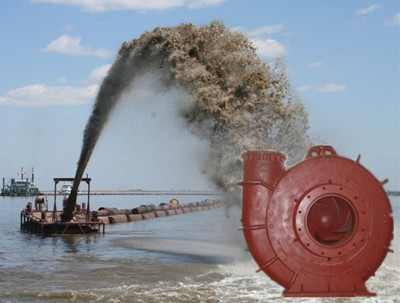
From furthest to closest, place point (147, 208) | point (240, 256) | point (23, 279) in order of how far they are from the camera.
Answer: point (147, 208) < point (240, 256) < point (23, 279)

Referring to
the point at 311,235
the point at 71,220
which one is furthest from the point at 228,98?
the point at 71,220

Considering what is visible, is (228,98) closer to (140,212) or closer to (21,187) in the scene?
(140,212)

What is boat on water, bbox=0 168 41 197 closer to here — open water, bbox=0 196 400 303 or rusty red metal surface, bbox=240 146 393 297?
open water, bbox=0 196 400 303

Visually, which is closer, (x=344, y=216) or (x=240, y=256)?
(x=344, y=216)

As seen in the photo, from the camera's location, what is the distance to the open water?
10992 mm

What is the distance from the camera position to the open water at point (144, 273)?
433 inches

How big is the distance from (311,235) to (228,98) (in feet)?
34.2

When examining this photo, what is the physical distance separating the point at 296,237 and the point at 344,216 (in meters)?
0.38

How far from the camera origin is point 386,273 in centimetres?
1241

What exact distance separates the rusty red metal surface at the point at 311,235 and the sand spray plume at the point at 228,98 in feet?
32.5

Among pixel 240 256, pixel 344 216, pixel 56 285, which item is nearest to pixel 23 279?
pixel 56 285

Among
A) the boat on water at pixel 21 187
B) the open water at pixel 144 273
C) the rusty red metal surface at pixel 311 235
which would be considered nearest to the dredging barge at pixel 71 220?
the open water at pixel 144 273

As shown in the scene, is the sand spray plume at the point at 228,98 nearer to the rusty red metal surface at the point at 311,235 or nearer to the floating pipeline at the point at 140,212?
the rusty red metal surface at the point at 311,235

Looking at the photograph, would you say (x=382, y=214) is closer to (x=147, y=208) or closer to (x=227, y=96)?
(x=227, y=96)
